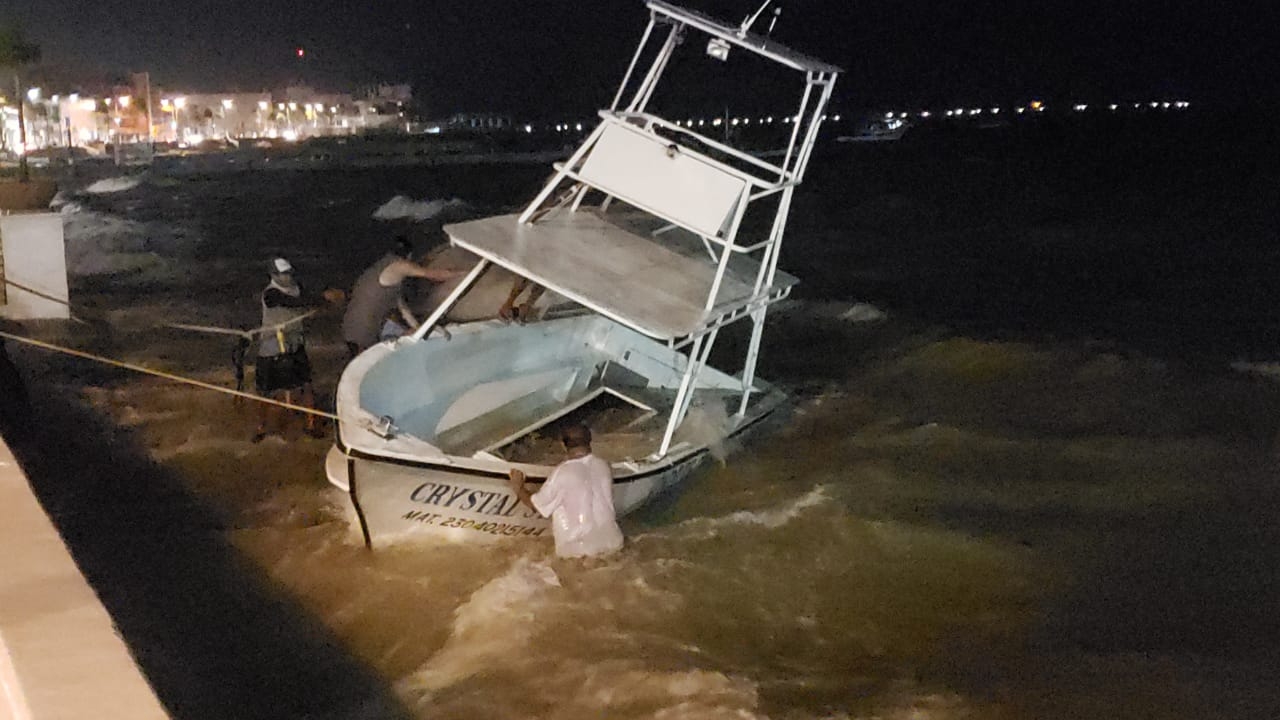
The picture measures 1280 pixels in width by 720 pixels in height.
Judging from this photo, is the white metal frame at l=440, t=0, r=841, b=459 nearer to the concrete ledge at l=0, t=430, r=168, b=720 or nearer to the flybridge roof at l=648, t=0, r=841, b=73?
the flybridge roof at l=648, t=0, r=841, b=73

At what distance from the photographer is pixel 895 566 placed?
309 inches

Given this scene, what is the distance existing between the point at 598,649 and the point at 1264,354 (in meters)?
12.7

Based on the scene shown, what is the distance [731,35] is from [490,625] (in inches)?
181

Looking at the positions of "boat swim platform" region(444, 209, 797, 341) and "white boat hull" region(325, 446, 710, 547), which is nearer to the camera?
"white boat hull" region(325, 446, 710, 547)

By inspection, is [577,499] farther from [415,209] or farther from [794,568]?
[415,209]

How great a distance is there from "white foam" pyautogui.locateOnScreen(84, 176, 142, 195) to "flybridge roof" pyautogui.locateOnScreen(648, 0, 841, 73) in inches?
1622

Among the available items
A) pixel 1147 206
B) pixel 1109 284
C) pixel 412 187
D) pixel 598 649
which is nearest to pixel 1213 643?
pixel 598 649

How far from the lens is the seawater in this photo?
614cm

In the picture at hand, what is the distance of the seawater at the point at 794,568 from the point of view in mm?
6145

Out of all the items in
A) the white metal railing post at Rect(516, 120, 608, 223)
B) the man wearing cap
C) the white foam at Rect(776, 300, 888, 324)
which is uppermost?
the white metal railing post at Rect(516, 120, 608, 223)

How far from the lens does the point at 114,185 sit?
46.0m

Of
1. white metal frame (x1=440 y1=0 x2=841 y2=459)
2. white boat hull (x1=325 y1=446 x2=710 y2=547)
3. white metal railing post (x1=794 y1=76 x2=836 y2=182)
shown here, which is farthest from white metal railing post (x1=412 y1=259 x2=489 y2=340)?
white metal railing post (x1=794 y1=76 x2=836 y2=182)

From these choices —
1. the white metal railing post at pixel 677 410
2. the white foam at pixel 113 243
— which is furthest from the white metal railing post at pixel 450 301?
the white foam at pixel 113 243

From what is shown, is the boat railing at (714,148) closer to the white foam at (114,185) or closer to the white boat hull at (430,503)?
the white boat hull at (430,503)
